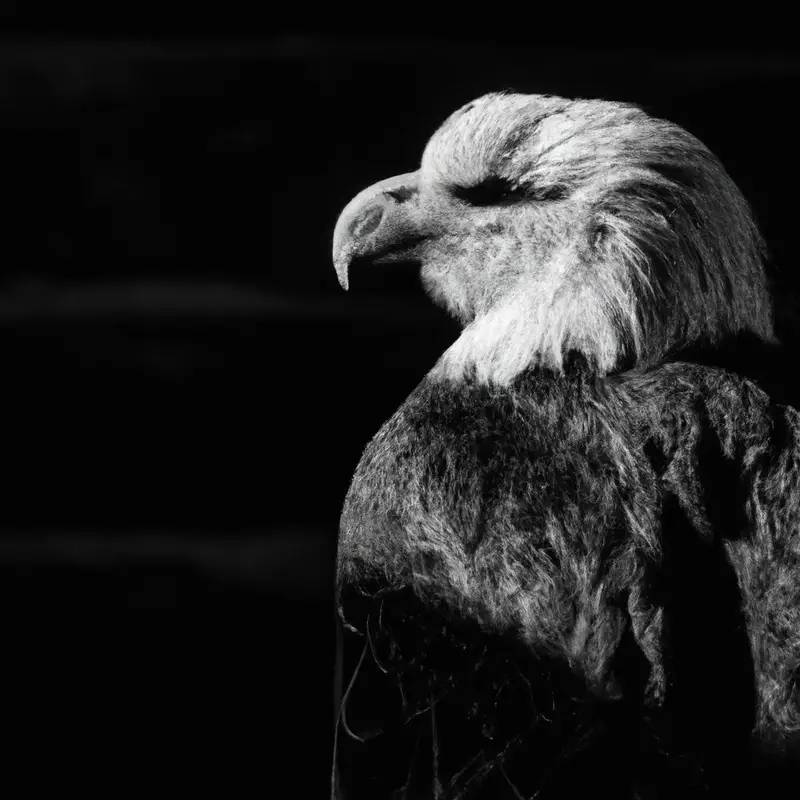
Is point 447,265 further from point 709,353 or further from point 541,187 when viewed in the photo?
point 709,353

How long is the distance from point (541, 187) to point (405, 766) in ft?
1.82

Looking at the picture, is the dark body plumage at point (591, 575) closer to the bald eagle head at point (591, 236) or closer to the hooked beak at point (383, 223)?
the bald eagle head at point (591, 236)

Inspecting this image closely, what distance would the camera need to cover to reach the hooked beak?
3.37 ft

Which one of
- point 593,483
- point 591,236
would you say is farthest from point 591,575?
point 591,236

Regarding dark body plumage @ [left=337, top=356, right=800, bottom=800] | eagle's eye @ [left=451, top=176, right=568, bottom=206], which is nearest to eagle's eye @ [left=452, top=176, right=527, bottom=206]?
eagle's eye @ [left=451, top=176, right=568, bottom=206]

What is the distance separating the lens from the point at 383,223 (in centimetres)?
103

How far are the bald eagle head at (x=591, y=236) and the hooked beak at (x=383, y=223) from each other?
32mm

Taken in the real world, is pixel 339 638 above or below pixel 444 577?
below

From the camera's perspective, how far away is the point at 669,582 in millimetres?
933

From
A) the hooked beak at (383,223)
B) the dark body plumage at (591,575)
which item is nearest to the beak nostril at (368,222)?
the hooked beak at (383,223)

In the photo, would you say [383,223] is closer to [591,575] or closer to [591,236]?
[591,236]

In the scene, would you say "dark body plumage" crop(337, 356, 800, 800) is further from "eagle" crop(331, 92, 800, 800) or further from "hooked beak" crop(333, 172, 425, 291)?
"hooked beak" crop(333, 172, 425, 291)

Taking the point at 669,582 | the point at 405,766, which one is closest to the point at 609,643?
the point at 669,582

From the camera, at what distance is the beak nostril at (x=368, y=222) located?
40.7 inches
